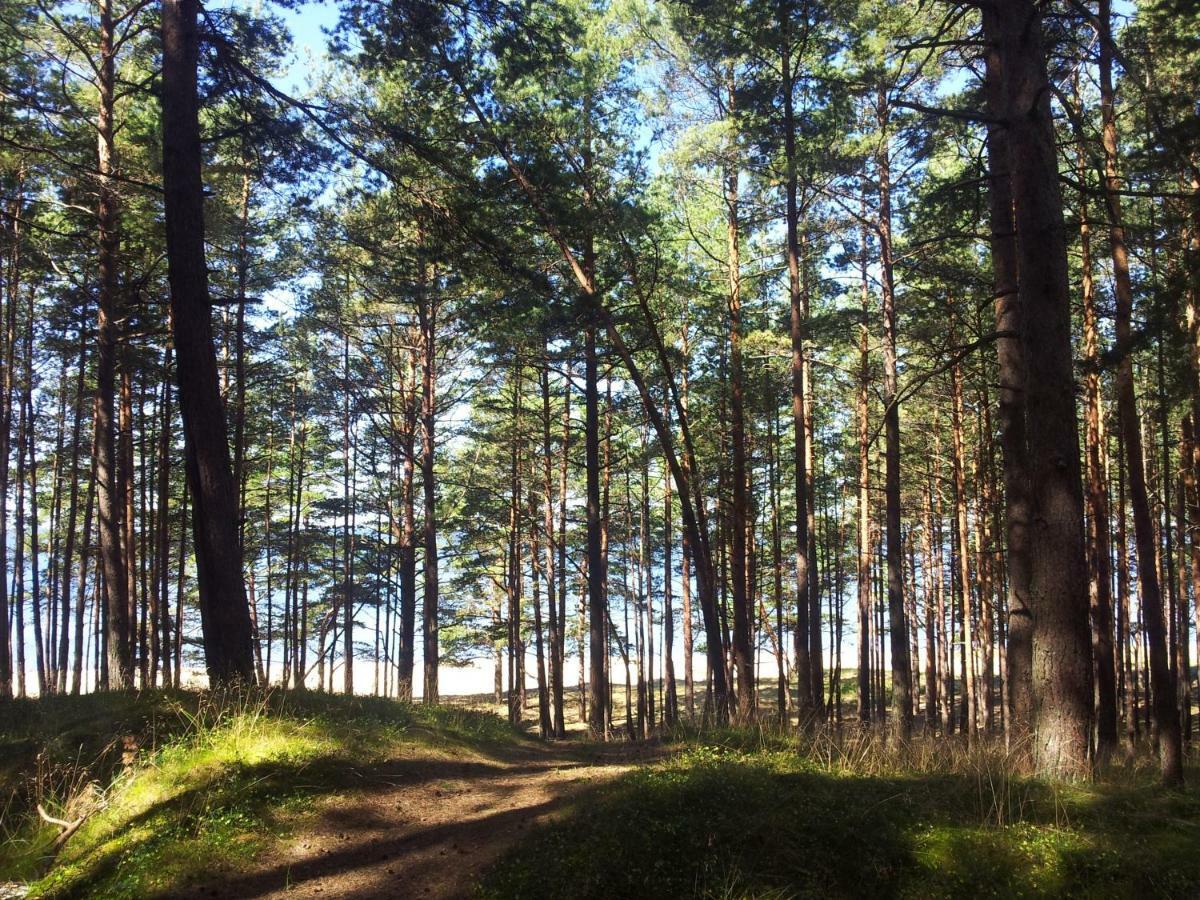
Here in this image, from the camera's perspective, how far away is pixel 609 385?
22.1m

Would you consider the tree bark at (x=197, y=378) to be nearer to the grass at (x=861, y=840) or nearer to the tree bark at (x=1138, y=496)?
the grass at (x=861, y=840)

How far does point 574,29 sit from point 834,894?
10366 mm

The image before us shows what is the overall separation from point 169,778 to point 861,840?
5.04 m

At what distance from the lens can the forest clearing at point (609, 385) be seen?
194 inches

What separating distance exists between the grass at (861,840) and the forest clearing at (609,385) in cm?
3

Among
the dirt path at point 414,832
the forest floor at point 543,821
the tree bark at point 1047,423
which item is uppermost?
the tree bark at point 1047,423

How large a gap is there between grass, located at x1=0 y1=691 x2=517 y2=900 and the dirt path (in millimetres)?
207

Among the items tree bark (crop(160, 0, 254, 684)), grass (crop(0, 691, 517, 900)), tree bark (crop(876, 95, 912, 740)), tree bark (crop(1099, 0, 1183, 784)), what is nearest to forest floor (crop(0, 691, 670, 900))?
grass (crop(0, 691, 517, 900))

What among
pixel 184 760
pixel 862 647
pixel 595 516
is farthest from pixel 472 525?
pixel 184 760

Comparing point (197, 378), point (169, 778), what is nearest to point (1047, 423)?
point (169, 778)

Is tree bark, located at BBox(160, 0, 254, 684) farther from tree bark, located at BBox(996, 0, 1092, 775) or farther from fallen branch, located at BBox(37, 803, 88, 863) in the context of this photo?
tree bark, located at BBox(996, 0, 1092, 775)

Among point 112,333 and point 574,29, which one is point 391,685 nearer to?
point 112,333

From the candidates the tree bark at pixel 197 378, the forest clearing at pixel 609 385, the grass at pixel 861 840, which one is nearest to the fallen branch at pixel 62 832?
the forest clearing at pixel 609 385

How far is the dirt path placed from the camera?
4477 mm
